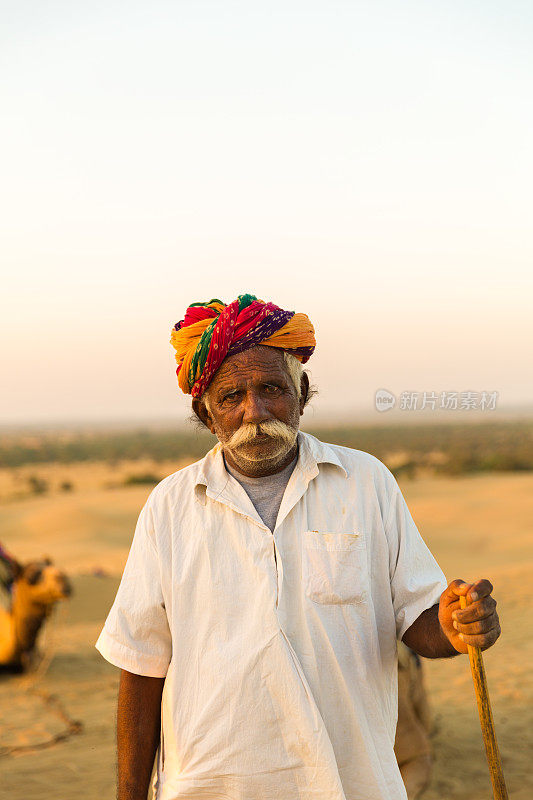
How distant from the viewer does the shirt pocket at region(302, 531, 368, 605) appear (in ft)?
6.92

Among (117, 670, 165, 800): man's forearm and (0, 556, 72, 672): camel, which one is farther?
(0, 556, 72, 672): camel

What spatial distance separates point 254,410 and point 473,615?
0.82 m

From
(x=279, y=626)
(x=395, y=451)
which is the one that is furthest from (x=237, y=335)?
(x=395, y=451)

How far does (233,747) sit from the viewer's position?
2084 mm

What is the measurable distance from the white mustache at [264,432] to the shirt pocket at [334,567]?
30 centimetres

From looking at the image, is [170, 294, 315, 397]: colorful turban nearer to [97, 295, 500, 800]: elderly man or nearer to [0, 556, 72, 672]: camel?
[97, 295, 500, 800]: elderly man

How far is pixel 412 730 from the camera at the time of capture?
4.66 m

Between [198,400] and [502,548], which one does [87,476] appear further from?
[198,400]

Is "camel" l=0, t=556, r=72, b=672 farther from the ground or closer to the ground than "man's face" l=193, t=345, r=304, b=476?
closer to the ground

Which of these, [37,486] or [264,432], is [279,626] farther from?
[37,486]

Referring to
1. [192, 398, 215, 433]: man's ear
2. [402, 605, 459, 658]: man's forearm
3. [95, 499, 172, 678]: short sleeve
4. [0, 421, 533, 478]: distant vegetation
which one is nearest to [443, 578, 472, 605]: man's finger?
[402, 605, 459, 658]: man's forearm

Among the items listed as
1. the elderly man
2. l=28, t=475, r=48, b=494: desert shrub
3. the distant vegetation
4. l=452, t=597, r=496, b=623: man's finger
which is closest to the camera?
l=452, t=597, r=496, b=623: man's finger

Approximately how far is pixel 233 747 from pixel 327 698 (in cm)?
28

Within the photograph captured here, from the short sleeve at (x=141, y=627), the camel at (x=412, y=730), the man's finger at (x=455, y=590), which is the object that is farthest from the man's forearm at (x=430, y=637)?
the camel at (x=412, y=730)
